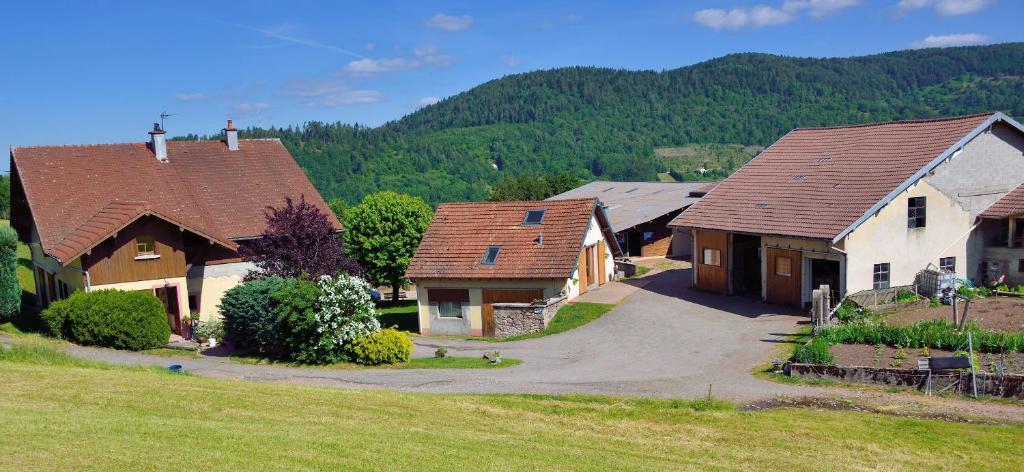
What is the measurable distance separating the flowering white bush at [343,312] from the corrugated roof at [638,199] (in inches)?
799

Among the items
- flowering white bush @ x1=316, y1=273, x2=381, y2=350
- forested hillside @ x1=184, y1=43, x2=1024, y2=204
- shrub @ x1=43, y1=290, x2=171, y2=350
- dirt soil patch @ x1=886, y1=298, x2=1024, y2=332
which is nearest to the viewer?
dirt soil patch @ x1=886, y1=298, x2=1024, y2=332

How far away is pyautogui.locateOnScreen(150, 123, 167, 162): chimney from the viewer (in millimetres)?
37562

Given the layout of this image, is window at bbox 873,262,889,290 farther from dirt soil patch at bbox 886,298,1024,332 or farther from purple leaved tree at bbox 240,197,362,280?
purple leaved tree at bbox 240,197,362,280

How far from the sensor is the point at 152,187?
1404 inches

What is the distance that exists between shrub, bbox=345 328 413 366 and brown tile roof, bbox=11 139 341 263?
9.10 metres

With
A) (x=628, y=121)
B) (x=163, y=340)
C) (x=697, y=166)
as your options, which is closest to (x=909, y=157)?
(x=163, y=340)

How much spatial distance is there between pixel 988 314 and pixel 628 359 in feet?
36.2

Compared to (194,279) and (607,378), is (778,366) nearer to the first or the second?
(607,378)

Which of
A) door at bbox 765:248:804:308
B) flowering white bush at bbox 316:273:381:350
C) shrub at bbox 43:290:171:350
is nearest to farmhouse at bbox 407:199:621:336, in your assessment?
flowering white bush at bbox 316:273:381:350

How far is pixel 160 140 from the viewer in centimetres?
3781

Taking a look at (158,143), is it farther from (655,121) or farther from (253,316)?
(655,121)

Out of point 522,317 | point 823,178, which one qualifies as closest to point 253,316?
point 522,317

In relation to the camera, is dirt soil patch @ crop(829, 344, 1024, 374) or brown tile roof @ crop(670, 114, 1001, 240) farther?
brown tile roof @ crop(670, 114, 1001, 240)

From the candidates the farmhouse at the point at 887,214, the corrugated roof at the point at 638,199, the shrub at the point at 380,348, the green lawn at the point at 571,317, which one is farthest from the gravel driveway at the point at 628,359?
the corrugated roof at the point at 638,199
